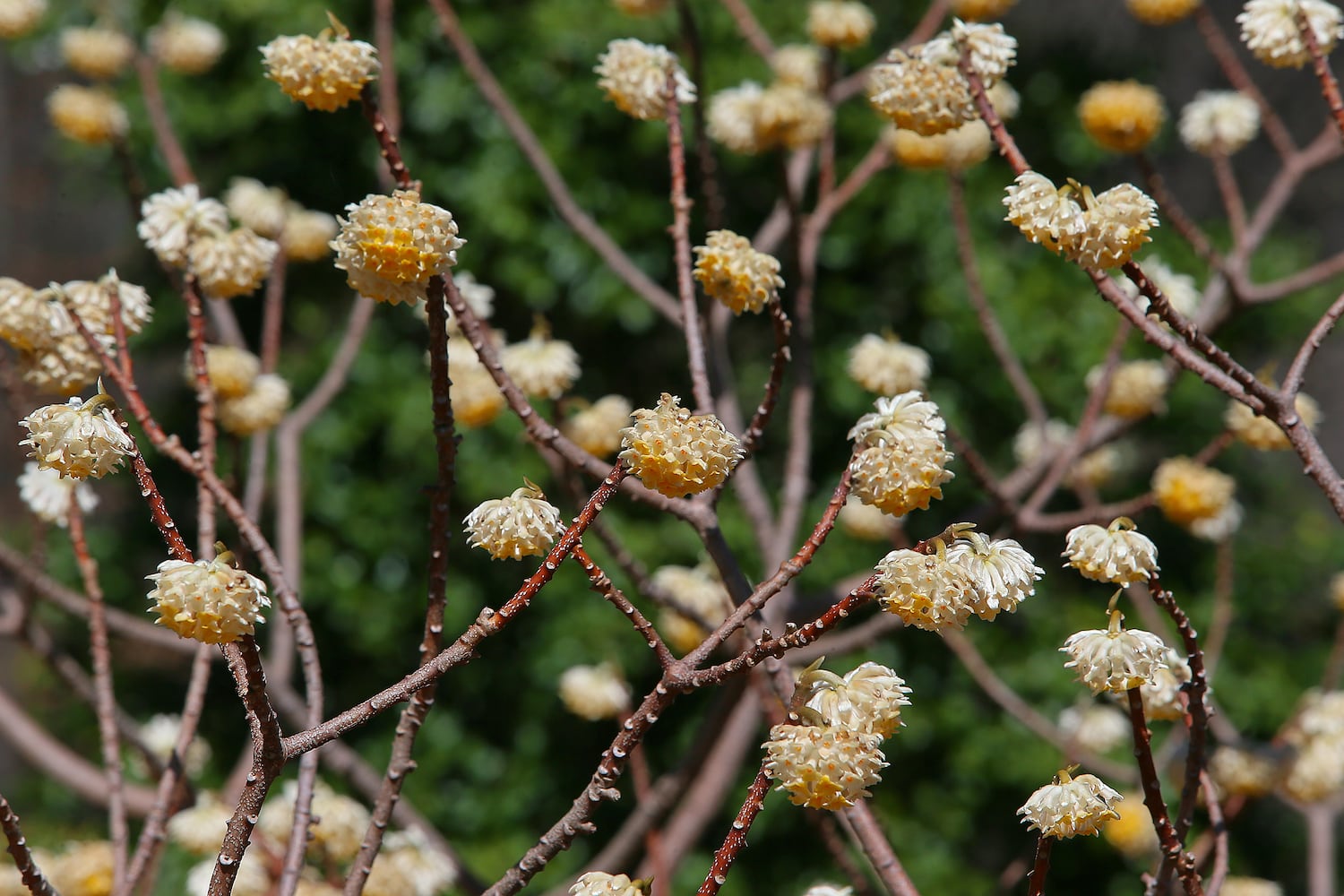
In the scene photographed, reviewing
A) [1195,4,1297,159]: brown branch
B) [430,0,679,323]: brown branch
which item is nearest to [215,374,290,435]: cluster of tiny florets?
[430,0,679,323]: brown branch

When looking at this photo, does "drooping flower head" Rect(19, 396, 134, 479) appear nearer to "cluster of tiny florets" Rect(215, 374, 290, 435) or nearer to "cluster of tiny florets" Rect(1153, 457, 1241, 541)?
"cluster of tiny florets" Rect(215, 374, 290, 435)

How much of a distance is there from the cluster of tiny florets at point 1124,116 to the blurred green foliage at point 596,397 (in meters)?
1.23

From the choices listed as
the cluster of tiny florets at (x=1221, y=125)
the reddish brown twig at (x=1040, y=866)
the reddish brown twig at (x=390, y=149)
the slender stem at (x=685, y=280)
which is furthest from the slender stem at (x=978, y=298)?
the reddish brown twig at (x=1040, y=866)

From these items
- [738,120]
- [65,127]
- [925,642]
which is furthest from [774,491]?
[65,127]

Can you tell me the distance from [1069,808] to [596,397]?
2365 mm

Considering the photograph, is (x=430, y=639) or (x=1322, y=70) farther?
(x=1322, y=70)

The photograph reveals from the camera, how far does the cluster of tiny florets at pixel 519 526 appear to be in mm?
880

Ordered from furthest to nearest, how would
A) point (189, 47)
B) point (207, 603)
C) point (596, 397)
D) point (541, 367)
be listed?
point (596, 397) < point (189, 47) < point (541, 367) < point (207, 603)

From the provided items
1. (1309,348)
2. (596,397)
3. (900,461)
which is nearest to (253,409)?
(900,461)

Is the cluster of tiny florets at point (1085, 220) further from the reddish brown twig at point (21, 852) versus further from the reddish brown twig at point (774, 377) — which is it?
the reddish brown twig at point (21, 852)

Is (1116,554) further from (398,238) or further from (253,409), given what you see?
(253,409)

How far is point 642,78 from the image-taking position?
4.41 feet

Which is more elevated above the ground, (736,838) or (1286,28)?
(1286,28)

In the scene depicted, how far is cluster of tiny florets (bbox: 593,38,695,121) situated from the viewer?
4.40 feet
